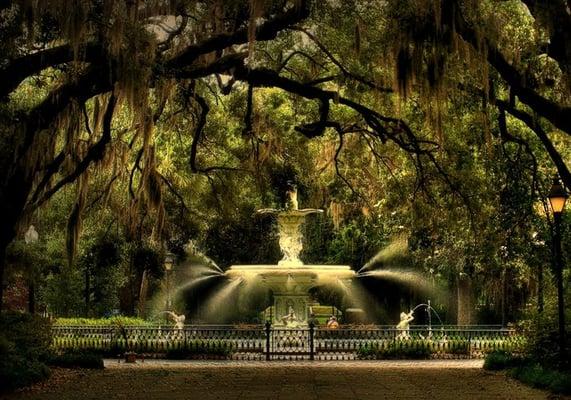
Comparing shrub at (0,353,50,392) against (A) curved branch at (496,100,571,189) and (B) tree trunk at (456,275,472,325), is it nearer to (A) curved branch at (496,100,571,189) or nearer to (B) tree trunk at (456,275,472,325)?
(A) curved branch at (496,100,571,189)

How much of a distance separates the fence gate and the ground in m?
2.97

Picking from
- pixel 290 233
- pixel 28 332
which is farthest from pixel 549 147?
pixel 290 233

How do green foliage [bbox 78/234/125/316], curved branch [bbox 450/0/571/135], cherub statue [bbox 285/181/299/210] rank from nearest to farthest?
curved branch [bbox 450/0/571/135], cherub statue [bbox 285/181/299/210], green foliage [bbox 78/234/125/316]

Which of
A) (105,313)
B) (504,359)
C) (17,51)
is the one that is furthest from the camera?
(105,313)

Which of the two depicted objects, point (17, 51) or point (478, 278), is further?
point (478, 278)

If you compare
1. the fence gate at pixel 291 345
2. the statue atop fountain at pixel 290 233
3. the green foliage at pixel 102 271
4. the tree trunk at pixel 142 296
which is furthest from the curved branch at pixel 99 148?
the tree trunk at pixel 142 296

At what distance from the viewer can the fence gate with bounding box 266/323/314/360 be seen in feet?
82.0

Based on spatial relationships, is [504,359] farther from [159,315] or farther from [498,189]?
[159,315]

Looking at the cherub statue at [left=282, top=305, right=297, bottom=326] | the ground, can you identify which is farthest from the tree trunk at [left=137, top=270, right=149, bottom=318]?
the ground

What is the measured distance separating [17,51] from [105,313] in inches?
1179

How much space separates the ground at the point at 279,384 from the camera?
1425cm

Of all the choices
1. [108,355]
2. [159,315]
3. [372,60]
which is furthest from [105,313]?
[372,60]

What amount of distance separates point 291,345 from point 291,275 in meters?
3.26

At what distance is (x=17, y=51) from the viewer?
1490 cm
